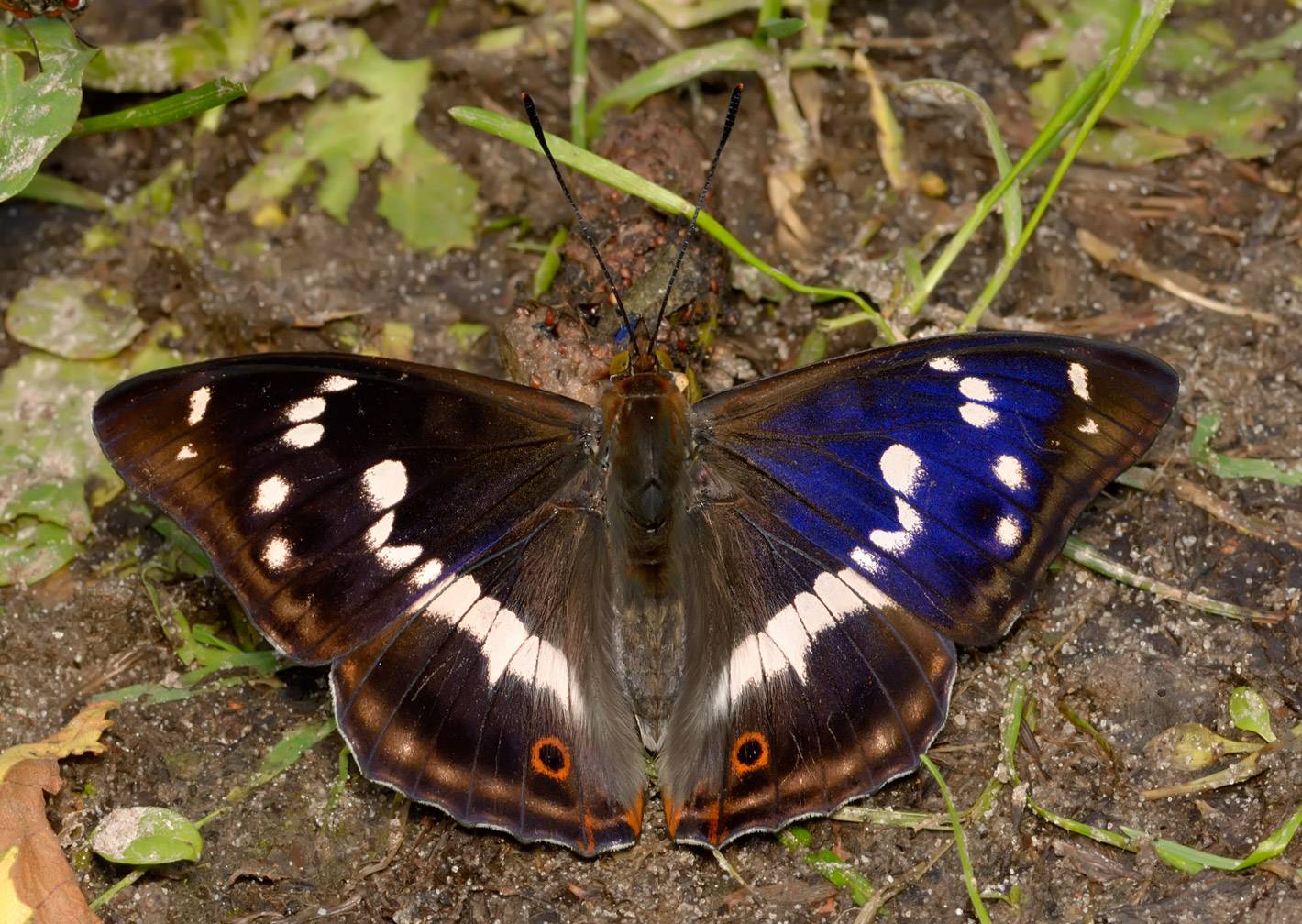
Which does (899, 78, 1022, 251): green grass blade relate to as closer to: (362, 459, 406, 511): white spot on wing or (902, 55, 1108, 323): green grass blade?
(902, 55, 1108, 323): green grass blade

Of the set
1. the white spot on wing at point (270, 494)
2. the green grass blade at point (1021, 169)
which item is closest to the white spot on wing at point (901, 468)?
the green grass blade at point (1021, 169)

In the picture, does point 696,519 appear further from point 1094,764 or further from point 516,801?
point 1094,764

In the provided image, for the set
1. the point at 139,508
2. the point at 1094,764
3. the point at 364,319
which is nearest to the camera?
the point at 1094,764

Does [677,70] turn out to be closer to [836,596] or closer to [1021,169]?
[1021,169]

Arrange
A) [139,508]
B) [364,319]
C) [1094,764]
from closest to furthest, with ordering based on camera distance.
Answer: [1094,764], [139,508], [364,319]

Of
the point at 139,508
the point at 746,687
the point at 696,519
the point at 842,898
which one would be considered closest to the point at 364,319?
the point at 139,508

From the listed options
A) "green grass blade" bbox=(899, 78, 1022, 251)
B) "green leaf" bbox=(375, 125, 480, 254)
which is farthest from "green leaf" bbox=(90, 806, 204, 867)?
"green grass blade" bbox=(899, 78, 1022, 251)

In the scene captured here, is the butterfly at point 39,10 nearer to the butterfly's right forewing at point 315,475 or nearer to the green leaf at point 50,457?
the green leaf at point 50,457

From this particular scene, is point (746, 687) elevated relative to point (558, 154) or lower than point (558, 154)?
lower
